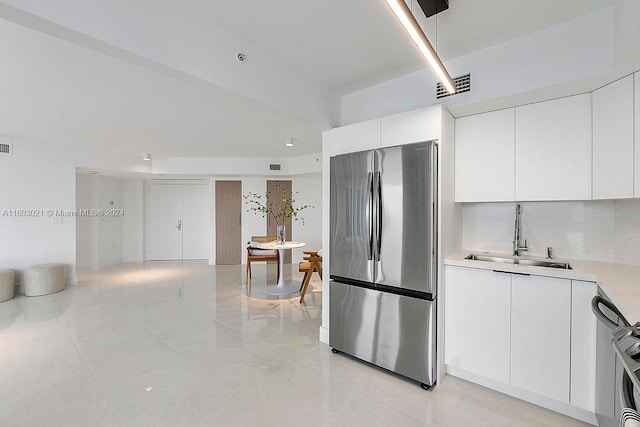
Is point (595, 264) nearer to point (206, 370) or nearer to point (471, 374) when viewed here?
point (471, 374)

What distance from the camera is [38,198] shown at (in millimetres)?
5129

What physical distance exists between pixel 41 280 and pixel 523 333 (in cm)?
662

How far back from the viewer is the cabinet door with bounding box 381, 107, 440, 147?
233cm

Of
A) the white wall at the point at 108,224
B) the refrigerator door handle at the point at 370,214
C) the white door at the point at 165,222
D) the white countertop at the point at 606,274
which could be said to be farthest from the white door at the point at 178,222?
the white countertop at the point at 606,274

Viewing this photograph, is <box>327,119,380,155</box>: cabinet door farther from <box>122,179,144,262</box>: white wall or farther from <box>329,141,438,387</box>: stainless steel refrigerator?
<box>122,179,144,262</box>: white wall

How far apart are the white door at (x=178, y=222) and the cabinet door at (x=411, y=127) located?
710cm

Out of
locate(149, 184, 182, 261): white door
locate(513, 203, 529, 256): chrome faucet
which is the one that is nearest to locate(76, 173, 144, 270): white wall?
locate(149, 184, 182, 261): white door

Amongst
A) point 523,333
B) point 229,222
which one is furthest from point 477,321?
point 229,222

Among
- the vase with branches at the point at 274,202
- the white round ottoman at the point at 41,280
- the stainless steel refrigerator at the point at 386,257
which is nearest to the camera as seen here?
the stainless steel refrigerator at the point at 386,257

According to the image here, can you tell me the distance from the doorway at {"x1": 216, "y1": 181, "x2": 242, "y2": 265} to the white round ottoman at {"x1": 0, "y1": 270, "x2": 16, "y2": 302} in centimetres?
382

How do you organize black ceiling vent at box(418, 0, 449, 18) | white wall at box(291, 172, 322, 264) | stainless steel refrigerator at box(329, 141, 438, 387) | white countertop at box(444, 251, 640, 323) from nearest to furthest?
white countertop at box(444, 251, 640, 323), black ceiling vent at box(418, 0, 449, 18), stainless steel refrigerator at box(329, 141, 438, 387), white wall at box(291, 172, 322, 264)

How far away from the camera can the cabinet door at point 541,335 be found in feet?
6.31

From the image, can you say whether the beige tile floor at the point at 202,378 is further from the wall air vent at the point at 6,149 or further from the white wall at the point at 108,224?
the white wall at the point at 108,224

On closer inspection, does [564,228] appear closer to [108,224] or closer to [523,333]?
[523,333]
